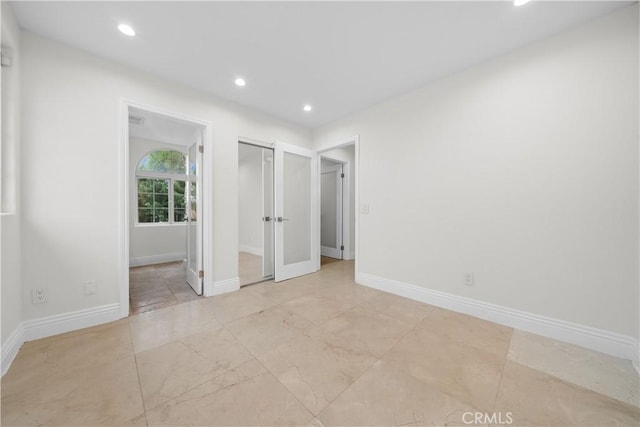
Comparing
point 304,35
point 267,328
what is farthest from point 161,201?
point 304,35

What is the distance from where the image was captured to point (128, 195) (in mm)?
2141

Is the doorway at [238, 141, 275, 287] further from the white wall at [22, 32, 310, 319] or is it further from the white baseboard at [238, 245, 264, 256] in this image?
the white wall at [22, 32, 310, 319]

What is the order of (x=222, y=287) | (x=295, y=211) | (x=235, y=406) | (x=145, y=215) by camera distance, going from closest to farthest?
1. (x=235, y=406)
2. (x=222, y=287)
3. (x=295, y=211)
4. (x=145, y=215)

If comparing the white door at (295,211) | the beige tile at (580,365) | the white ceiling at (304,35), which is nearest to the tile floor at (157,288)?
the white door at (295,211)

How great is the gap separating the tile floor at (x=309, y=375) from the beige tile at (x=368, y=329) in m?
0.01

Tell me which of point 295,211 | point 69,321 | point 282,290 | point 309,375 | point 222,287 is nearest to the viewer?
point 309,375

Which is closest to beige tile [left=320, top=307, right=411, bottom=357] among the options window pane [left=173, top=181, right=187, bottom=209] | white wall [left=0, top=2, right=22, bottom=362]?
white wall [left=0, top=2, right=22, bottom=362]

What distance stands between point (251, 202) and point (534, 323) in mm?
5354

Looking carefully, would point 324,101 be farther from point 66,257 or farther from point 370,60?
point 66,257

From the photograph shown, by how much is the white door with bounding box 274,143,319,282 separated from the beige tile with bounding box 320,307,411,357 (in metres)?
1.47

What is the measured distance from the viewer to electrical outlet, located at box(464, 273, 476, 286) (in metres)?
2.31

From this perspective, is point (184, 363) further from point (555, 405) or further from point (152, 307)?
point (555, 405)

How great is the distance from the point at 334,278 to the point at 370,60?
9.43ft

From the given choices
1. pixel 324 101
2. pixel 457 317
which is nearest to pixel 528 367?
pixel 457 317
